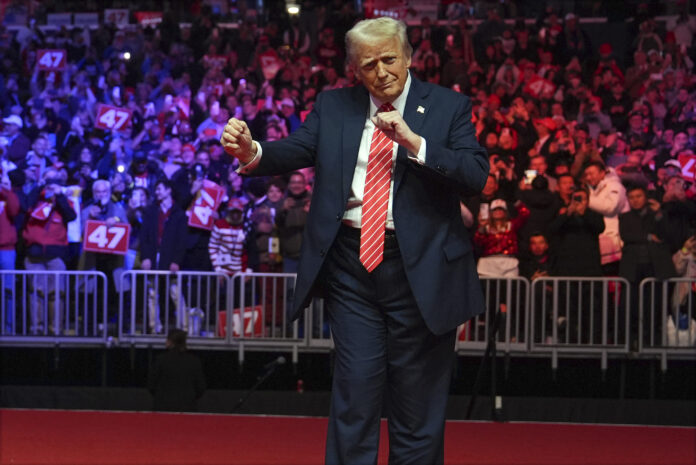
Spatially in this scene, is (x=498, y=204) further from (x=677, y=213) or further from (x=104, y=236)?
(x=104, y=236)

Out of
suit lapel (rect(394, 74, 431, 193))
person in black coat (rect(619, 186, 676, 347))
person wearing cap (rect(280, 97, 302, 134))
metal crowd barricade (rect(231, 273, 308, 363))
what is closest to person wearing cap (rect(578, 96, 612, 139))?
person in black coat (rect(619, 186, 676, 347))

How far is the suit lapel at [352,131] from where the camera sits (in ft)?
12.1

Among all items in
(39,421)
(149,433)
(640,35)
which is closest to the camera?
(149,433)

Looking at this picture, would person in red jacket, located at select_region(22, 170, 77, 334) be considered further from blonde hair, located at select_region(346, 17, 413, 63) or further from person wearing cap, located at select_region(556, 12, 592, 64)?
blonde hair, located at select_region(346, 17, 413, 63)

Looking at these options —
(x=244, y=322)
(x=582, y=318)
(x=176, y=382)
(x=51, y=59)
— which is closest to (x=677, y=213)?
(x=582, y=318)

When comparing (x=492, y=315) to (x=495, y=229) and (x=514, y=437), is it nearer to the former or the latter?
(x=495, y=229)

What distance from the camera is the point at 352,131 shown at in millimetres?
3762

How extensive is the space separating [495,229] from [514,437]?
323 centimetres

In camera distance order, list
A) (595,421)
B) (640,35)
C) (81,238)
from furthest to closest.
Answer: (640,35)
(81,238)
(595,421)

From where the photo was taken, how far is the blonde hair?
3562mm

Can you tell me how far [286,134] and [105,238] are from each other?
2891 millimetres

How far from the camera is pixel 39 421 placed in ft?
23.5

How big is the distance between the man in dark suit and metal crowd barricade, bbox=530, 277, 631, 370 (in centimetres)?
602

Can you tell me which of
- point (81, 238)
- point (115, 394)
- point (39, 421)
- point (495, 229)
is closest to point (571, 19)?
point (495, 229)
